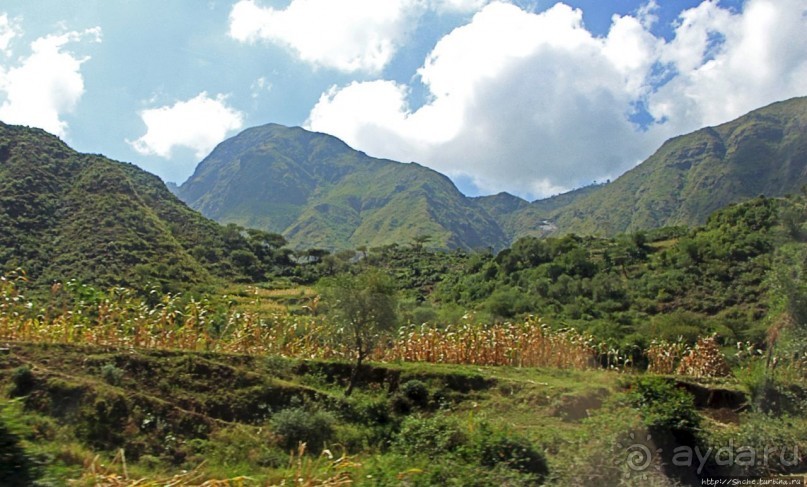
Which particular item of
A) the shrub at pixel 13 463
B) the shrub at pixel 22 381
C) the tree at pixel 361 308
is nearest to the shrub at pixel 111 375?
the shrub at pixel 22 381

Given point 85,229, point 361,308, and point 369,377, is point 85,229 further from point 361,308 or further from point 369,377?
point 361,308

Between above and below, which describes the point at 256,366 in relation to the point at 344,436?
above

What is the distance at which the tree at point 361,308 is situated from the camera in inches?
607

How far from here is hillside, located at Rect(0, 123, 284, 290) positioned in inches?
1426

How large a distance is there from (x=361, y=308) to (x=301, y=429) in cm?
435

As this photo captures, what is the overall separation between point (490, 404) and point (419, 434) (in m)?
5.75

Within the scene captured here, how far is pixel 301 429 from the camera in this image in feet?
38.9

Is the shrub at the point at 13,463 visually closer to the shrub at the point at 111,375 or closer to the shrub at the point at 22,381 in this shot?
the shrub at the point at 111,375

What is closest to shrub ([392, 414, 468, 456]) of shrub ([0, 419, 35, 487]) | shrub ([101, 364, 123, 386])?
shrub ([0, 419, 35, 487])

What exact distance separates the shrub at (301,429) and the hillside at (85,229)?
2260 centimetres

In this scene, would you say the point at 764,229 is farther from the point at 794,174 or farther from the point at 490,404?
→ the point at 794,174

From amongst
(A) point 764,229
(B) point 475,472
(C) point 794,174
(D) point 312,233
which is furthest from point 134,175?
(C) point 794,174

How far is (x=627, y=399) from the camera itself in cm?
1096

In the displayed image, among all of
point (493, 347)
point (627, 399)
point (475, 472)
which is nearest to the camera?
point (475, 472)
